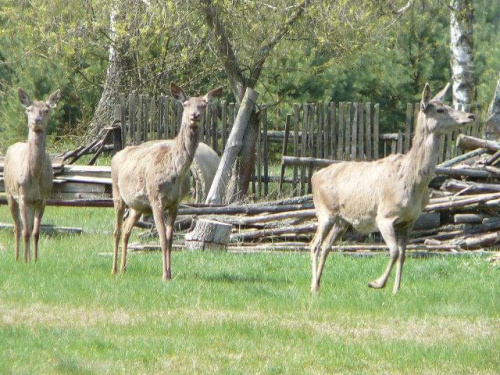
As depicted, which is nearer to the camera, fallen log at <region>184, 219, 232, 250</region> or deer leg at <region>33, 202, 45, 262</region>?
deer leg at <region>33, 202, 45, 262</region>

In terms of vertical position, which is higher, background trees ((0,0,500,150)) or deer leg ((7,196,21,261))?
background trees ((0,0,500,150))

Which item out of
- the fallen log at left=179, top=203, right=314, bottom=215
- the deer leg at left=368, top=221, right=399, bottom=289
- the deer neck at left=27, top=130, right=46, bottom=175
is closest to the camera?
the deer leg at left=368, top=221, right=399, bottom=289

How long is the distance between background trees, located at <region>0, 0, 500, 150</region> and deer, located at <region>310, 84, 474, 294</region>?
7.49 m

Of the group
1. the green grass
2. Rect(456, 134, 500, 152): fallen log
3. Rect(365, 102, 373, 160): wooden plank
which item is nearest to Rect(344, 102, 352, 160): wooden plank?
Rect(365, 102, 373, 160): wooden plank

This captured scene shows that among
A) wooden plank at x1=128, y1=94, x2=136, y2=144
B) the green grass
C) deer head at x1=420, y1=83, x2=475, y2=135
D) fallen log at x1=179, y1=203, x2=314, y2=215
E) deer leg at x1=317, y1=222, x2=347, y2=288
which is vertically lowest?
fallen log at x1=179, y1=203, x2=314, y2=215

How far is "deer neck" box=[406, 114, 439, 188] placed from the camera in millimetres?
11555

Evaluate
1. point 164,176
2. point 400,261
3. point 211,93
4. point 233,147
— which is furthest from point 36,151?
point 233,147

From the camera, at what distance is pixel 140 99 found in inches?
836

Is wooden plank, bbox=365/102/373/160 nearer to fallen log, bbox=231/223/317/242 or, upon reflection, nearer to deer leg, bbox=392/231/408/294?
fallen log, bbox=231/223/317/242

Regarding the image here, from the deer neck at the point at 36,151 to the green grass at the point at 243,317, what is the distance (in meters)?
1.19

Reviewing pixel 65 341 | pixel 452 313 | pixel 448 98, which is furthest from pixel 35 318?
pixel 448 98

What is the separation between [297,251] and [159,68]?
10472 mm

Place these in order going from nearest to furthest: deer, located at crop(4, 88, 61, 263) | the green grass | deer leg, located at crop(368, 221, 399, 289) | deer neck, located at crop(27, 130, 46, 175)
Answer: the green grass < deer leg, located at crop(368, 221, 399, 289) < deer, located at crop(4, 88, 61, 263) < deer neck, located at crop(27, 130, 46, 175)

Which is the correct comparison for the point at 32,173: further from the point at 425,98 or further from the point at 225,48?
the point at 225,48
